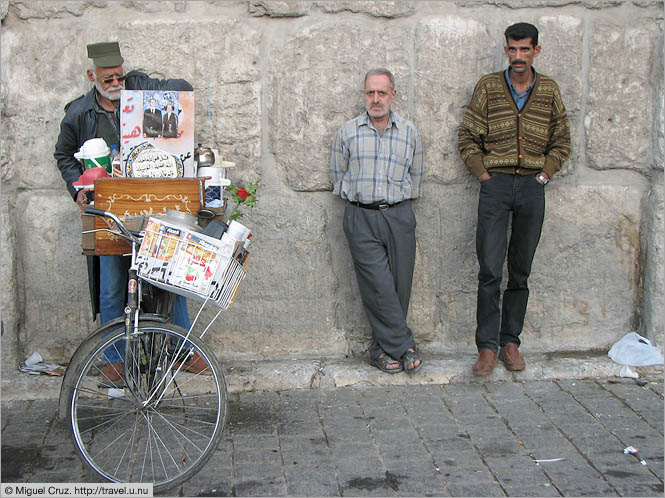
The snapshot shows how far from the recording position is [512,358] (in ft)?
16.4

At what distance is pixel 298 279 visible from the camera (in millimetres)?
5172

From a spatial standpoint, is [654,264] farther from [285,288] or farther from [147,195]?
[147,195]

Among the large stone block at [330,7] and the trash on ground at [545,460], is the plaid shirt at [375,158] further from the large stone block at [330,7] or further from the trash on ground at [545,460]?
the trash on ground at [545,460]

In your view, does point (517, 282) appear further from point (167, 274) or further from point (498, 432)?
Result: point (167, 274)

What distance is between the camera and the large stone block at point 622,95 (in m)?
5.11

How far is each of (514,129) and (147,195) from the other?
222 cm

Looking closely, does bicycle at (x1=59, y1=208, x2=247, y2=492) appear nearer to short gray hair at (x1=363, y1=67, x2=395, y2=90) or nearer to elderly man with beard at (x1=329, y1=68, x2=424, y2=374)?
elderly man with beard at (x1=329, y1=68, x2=424, y2=374)

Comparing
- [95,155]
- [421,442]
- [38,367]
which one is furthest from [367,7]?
[38,367]

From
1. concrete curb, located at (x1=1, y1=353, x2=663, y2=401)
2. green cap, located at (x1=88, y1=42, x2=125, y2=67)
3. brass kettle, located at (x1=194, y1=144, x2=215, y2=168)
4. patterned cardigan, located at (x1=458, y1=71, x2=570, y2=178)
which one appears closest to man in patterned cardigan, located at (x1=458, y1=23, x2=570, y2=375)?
patterned cardigan, located at (x1=458, y1=71, x2=570, y2=178)

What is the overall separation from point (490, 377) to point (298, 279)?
132 centimetres

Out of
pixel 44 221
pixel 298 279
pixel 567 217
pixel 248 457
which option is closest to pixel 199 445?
pixel 248 457

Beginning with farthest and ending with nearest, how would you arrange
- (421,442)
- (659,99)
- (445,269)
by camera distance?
(445,269)
(659,99)
(421,442)

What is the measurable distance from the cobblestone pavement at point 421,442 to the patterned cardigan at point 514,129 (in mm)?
1316

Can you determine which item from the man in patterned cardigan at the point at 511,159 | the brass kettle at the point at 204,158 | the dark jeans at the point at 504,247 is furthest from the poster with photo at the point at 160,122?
the dark jeans at the point at 504,247
